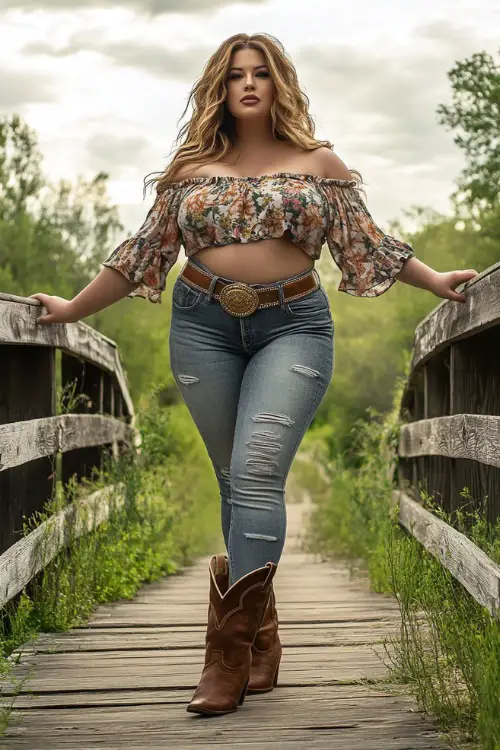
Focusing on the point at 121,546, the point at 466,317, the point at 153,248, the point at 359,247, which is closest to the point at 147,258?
the point at 153,248

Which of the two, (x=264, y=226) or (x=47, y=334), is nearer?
(x=264, y=226)

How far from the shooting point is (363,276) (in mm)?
3602

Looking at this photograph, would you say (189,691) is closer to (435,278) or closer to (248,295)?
(248,295)

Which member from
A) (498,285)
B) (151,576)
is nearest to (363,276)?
(498,285)

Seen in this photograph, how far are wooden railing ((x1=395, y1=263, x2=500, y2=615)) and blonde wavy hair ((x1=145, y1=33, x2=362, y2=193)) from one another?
710 millimetres

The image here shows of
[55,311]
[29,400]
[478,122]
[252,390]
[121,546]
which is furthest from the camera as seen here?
[478,122]

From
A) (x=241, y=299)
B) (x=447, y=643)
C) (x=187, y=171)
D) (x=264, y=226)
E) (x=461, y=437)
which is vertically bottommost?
(x=447, y=643)

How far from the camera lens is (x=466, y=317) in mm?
3658

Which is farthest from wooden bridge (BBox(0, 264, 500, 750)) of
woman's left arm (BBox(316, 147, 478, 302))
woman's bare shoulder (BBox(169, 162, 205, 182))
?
woman's bare shoulder (BBox(169, 162, 205, 182))

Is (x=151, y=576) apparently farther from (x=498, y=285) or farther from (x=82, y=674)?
(x=498, y=285)

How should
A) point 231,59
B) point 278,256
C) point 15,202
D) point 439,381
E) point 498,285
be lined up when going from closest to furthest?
point 498,285
point 278,256
point 231,59
point 439,381
point 15,202

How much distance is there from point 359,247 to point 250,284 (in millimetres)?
455

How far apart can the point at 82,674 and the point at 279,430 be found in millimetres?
1046

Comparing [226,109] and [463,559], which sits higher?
[226,109]
